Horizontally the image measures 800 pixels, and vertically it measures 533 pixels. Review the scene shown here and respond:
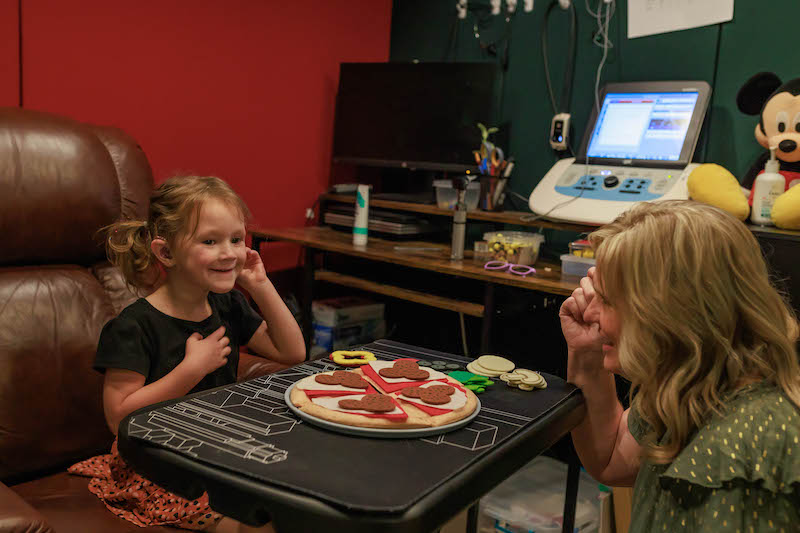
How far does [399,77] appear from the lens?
3.00m

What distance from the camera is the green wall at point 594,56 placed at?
235 cm

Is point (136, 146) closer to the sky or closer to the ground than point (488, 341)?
closer to the sky

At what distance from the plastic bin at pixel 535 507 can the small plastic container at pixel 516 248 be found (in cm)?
73

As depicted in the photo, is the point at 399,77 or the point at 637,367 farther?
the point at 399,77

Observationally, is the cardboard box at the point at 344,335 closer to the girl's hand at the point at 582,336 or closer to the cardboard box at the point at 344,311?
the cardboard box at the point at 344,311

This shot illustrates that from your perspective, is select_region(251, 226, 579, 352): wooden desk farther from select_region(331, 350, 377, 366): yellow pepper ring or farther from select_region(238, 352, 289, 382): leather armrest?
select_region(331, 350, 377, 366): yellow pepper ring

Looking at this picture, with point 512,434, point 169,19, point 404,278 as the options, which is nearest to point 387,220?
point 404,278

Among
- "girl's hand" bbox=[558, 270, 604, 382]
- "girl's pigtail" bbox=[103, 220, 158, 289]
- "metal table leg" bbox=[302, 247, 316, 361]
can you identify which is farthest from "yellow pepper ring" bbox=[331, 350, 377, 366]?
"metal table leg" bbox=[302, 247, 316, 361]

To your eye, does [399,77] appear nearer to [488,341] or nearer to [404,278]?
[404,278]

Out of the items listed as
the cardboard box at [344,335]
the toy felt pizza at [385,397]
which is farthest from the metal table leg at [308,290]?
the toy felt pizza at [385,397]

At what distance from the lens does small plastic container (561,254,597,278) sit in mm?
2141

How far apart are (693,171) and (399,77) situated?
137 cm

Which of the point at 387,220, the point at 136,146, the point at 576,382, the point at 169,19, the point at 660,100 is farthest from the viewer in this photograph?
the point at 387,220

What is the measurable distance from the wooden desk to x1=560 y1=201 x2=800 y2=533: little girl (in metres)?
1.06
